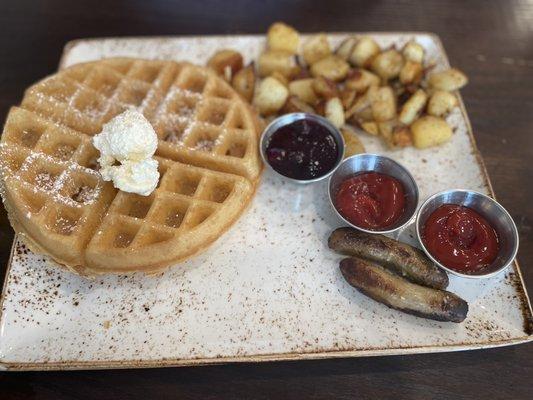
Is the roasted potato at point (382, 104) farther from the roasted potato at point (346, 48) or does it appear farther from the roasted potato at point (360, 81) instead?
the roasted potato at point (346, 48)

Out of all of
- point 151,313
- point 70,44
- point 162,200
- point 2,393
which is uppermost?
point 70,44

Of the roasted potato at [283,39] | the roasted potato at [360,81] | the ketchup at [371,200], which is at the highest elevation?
the roasted potato at [283,39]

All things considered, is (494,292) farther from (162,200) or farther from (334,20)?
(334,20)

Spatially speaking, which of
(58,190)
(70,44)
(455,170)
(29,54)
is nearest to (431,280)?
(455,170)

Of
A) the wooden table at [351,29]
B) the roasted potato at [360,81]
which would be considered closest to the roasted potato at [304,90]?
the roasted potato at [360,81]

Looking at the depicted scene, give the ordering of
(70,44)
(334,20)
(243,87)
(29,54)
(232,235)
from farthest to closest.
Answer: (334,20) < (29,54) < (70,44) < (243,87) < (232,235)

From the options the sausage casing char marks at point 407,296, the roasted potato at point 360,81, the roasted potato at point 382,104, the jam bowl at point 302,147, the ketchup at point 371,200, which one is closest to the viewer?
the sausage casing char marks at point 407,296

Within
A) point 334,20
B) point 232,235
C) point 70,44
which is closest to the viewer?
point 232,235

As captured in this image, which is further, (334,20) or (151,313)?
(334,20)

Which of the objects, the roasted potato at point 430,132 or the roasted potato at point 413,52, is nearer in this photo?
the roasted potato at point 430,132
